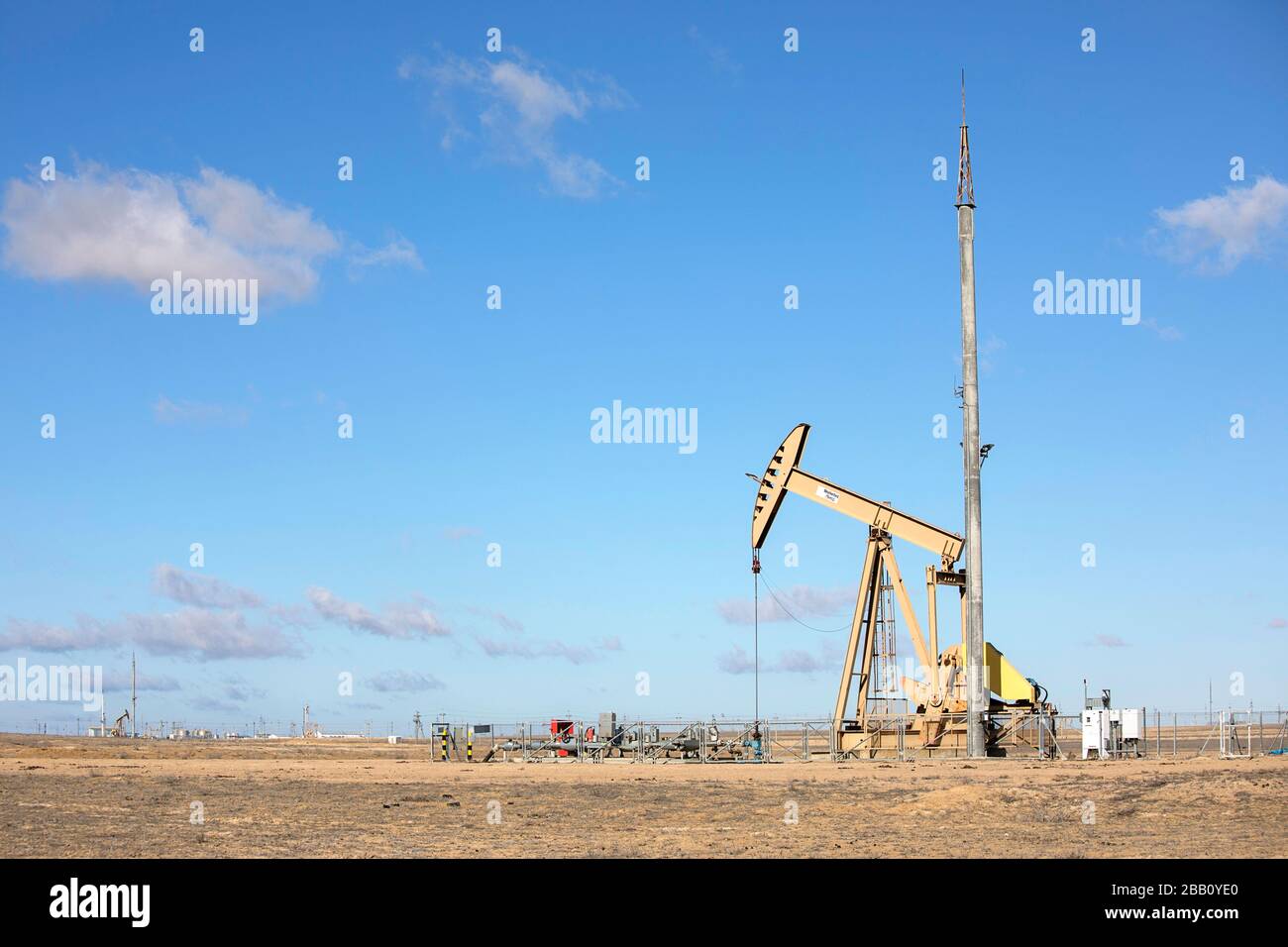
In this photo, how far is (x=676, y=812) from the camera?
2736 centimetres

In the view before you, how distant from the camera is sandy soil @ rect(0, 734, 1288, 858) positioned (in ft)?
68.4

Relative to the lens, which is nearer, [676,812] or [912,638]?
[676,812]

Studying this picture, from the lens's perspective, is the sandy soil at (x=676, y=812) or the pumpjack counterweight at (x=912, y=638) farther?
the pumpjack counterweight at (x=912, y=638)

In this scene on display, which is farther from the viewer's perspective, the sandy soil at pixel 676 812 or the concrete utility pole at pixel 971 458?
the concrete utility pole at pixel 971 458

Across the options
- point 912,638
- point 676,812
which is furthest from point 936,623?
point 676,812

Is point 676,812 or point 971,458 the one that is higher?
point 971,458

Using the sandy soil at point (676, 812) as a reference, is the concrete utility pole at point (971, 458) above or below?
above

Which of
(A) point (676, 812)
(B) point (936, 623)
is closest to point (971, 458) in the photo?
(B) point (936, 623)

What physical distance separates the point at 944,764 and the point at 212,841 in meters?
25.4

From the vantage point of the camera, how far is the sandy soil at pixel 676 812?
20844mm

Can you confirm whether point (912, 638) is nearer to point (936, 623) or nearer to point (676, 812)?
point (936, 623)
